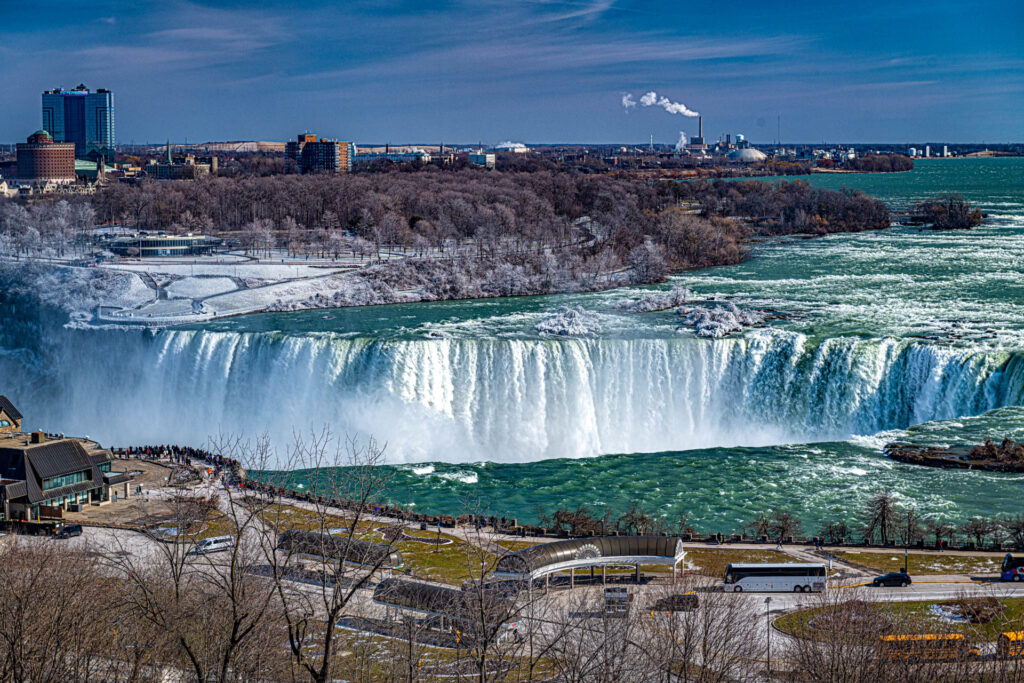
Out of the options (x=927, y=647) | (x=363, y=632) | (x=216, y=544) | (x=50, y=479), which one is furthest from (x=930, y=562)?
(x=50, y=479)

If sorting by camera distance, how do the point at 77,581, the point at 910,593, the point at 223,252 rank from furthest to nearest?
the point at 223,252
the point at 910,593
the point at 77,581

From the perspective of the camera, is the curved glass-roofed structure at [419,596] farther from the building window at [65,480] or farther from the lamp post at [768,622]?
the building window at [65,480]

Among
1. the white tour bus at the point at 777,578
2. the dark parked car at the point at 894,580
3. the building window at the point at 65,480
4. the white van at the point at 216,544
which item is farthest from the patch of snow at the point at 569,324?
the dark parked car at the point at 894,580

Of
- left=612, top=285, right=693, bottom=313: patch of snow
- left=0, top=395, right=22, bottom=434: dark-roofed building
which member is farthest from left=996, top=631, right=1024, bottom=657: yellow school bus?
left=612, top=285, right=693, bottom=313: patch of snow

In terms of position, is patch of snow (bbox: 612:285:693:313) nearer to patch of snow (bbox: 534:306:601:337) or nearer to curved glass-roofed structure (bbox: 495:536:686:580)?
patch of snow (bbox: 534:306:601:337)

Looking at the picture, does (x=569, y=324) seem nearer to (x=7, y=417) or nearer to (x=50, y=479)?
(x=7, y=417)

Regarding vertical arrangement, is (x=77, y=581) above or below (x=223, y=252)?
below

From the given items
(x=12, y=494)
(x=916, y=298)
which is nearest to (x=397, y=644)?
(x=12, y=494)

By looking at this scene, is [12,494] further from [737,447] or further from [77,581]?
[737,447]
